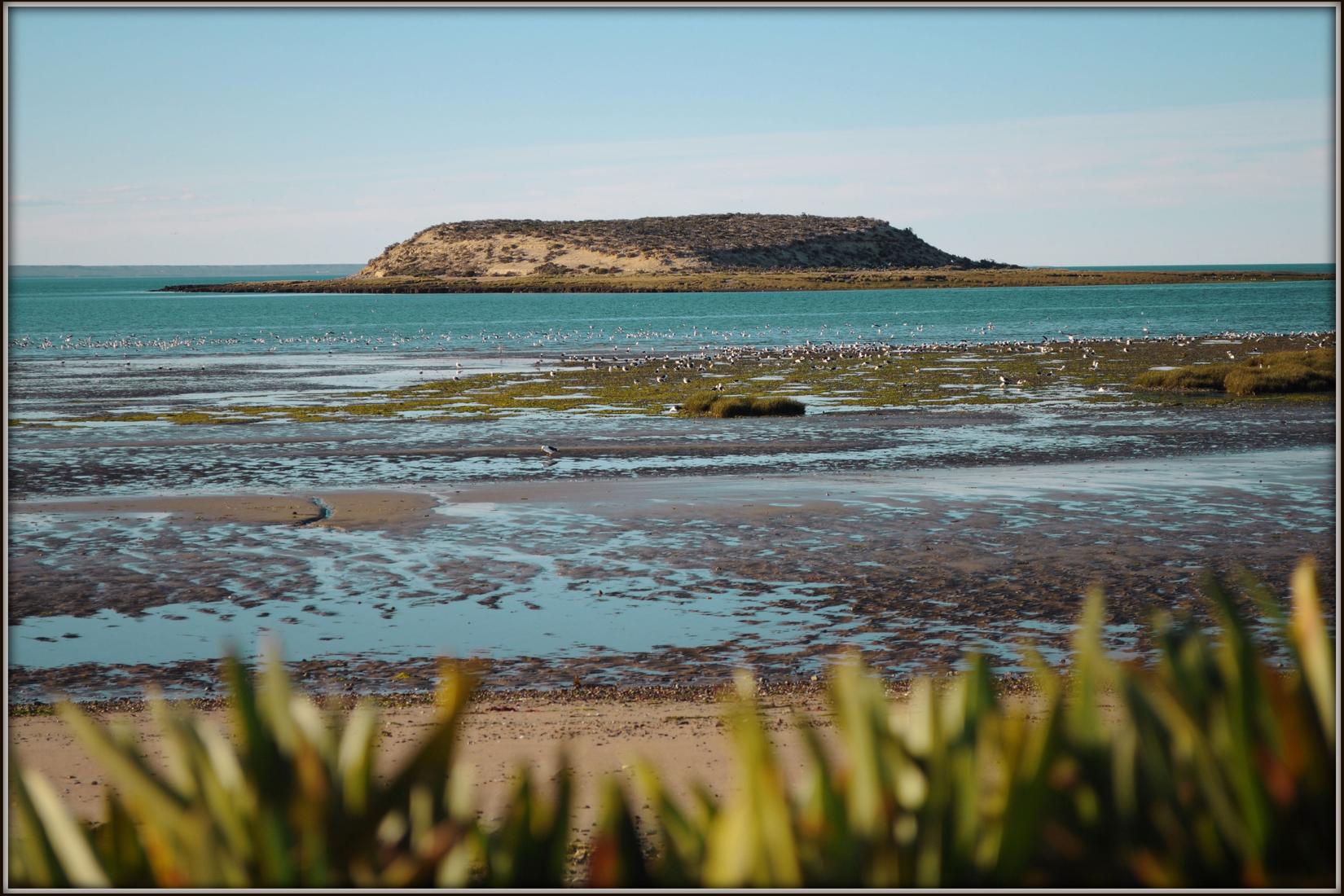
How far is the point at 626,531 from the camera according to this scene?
17.1m

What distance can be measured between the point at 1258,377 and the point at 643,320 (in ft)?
232

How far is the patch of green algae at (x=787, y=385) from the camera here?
33969 millimetres

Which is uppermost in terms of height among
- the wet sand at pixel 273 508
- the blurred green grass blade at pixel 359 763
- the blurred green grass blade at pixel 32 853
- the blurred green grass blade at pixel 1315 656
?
the blurred green grass blade at pixel 1315 656

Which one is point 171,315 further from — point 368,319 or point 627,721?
point 627,721

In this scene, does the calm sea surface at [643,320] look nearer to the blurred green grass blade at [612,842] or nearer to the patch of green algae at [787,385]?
the patch of green algae at [787,385]

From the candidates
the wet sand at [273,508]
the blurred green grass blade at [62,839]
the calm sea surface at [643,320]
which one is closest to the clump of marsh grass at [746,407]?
the wet sand at [273,508]

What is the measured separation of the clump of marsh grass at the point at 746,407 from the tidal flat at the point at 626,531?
2.13 feet

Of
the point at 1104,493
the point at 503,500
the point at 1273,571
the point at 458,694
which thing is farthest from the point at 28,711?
the point at 1104,493

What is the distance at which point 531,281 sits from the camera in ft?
593

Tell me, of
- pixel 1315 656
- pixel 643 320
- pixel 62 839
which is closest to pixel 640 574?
pixel 1315 656

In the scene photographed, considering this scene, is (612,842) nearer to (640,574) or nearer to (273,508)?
(640,574)

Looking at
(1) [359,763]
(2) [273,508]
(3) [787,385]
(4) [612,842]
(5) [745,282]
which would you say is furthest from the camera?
(5) [745,282]

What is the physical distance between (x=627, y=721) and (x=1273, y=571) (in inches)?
325

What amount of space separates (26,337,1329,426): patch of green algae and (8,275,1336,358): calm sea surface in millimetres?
7053
